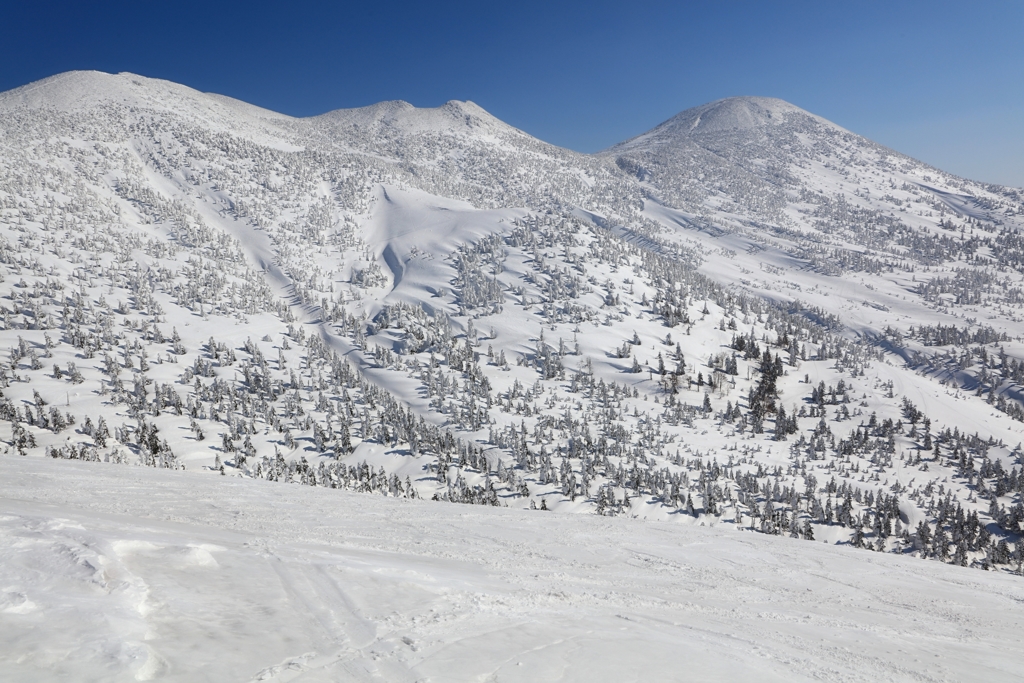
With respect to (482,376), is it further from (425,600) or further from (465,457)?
(425,600)

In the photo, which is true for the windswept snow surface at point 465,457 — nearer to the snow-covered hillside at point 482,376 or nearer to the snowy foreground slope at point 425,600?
the snowy foreground slope at point 425,600

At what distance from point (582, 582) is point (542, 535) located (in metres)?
5.98

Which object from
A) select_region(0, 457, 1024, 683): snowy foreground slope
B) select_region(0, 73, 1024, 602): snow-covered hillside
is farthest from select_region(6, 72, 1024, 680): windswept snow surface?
select_region(0, 73, 1024, 602): snow-covered hillside

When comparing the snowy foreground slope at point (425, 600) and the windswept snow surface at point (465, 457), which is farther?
the windswept snow surface at point (465, 457)

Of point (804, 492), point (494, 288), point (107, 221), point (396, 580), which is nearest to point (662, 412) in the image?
point (804, 492)

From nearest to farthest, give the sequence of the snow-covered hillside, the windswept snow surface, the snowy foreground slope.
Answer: the snowy foreground slope → the windswept snow surface → the snow-covered hillside

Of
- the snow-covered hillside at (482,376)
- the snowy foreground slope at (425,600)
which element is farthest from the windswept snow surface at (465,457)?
the snow-covered hillside at (482,376)

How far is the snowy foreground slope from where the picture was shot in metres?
8.70

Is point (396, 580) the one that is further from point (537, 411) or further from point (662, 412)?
point (662, 412)

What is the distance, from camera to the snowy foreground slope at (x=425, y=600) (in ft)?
28.5

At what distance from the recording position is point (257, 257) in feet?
601

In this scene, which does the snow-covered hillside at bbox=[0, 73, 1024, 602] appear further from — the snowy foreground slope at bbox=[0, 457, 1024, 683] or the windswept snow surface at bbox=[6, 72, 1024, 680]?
the snowy foreground slope at bbox=[0, 457, 1024, 683]

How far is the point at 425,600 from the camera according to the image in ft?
40.0

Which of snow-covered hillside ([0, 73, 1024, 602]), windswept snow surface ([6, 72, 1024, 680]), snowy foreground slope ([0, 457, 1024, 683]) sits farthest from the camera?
snow-covered hillside ([0, 73, 1024, 602])
